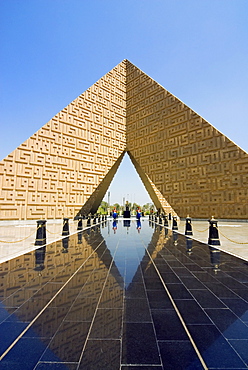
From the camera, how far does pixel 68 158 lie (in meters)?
17.7

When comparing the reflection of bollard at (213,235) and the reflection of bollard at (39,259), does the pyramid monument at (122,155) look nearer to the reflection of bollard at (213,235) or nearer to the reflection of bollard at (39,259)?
the reflection of bollard at (213,235)

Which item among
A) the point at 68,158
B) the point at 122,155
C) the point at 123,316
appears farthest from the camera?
the point at 122,155

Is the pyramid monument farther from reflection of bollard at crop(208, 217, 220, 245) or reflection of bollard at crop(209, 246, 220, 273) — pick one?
reflection of bollard at crop(209, 246, 220, 273)

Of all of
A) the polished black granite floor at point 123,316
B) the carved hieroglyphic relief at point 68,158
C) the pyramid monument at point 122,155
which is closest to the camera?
the polished black granite floor at point 123,316

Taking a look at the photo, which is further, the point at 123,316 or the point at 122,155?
the point at 122,155

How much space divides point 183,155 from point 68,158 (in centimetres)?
991

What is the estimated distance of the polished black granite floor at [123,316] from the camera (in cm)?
157

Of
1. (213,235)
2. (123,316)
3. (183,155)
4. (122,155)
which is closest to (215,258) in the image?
A: (213,235)

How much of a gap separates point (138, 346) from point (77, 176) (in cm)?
1696

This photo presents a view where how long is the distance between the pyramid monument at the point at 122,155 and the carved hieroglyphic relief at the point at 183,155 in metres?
0.07

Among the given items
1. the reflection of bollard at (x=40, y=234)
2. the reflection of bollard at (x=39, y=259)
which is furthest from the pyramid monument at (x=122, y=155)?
the reflection of bollard at (x=39, y=259)

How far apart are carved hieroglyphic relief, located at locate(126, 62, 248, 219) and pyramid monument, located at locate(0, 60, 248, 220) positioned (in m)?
0.07

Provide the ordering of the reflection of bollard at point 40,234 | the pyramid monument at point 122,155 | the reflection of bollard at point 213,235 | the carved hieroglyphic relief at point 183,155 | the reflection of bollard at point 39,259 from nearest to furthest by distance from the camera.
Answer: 1. the reflection of bollard at point 39,259
2. the reflection of bollard at point 213,235
3. the reflection of bollard at point 40,234
4. the pyramid monument at point 122,155
5. the carved hieroglyphic relief at point 183,155

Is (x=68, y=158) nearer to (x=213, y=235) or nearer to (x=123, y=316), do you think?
(x=213, y=235)
